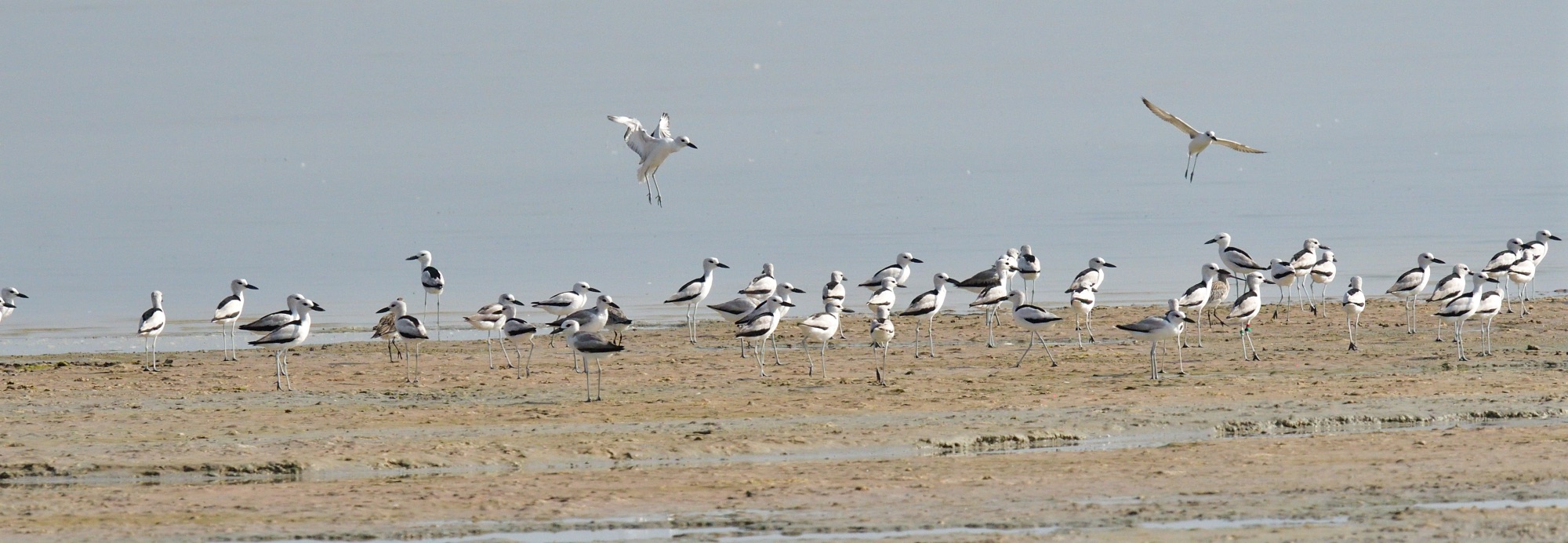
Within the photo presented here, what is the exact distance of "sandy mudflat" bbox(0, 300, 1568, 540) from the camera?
1070 centimetres

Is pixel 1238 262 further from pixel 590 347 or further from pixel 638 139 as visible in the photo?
pixel 590 347

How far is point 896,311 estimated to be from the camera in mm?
25000

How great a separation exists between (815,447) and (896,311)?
1176 centimetres

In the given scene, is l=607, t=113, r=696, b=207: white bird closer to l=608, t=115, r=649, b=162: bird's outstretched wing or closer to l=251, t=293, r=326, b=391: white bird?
l=608, t=115, r=649, b=162: bird's outstretched wing

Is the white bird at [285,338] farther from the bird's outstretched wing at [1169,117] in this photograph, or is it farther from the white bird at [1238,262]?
the bird's outstretched wing at [1169,117]

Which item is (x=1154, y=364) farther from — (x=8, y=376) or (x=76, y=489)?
(x=8, y=376)

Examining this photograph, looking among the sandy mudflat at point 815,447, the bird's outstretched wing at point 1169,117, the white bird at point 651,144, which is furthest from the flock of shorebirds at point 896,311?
the bird's outstretched wing at point 1169,117

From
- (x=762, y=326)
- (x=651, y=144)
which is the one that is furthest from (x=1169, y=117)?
(x=762, y=326)

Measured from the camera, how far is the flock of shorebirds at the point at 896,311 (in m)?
18.0

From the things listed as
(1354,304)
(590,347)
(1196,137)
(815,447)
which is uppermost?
(1196,137)

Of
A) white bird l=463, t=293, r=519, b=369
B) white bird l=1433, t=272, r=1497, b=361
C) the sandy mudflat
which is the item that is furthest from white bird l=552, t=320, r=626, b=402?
white bird l=1433, t=272, r=1497, b=361

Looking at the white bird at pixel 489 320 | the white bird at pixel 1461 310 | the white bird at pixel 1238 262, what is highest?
the white bird at pixel 1238 262

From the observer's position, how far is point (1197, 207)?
42938 millimetres

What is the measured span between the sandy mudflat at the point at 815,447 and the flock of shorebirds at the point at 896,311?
0.37 metres
